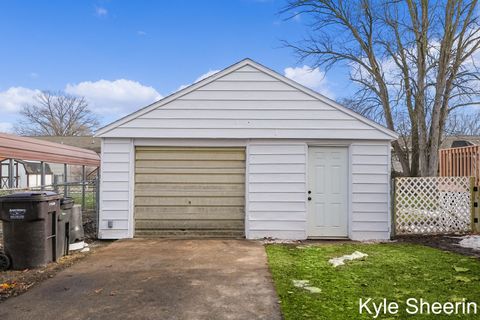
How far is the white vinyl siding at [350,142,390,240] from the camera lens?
8.14m

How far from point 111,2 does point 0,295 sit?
33.8ft

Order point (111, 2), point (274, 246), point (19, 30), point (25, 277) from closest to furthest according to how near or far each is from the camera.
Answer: point (25, 277)
point (274, 246)
point (111, 2)
point (19, 30)

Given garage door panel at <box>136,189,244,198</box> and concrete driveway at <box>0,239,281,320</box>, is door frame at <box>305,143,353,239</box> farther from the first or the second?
concrete driveway at <box>0,239,281,320</box>

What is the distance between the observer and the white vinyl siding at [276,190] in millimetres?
8156

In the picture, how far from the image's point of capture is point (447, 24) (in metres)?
15.9

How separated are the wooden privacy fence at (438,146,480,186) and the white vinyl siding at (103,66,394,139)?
419 centimetres

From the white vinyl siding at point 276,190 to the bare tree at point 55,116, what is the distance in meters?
43.4

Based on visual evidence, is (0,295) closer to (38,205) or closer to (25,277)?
(25,277)

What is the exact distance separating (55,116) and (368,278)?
162 ft

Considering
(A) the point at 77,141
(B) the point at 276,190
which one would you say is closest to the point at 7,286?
(B) the point at 276,190

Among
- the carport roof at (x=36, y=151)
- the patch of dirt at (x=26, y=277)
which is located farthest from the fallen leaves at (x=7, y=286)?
Answer: the carport roof at (x=36, y=151)

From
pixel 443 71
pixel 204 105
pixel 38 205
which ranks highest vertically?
pixel 443 71

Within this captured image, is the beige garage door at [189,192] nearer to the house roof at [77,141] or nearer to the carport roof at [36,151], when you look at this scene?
Result: the carport roof at [36,151]

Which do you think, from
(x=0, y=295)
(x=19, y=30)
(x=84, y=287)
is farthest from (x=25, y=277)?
(x=19, y=30)
